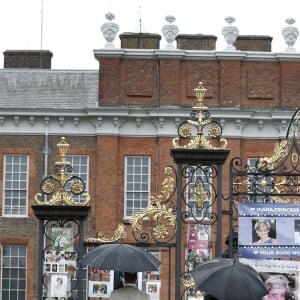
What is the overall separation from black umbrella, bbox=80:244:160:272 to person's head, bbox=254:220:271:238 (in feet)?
7.84

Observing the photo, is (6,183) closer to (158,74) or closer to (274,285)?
(158,74)

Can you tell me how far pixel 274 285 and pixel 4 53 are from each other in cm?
2946

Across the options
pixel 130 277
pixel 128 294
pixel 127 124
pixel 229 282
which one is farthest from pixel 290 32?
pixel 229 282

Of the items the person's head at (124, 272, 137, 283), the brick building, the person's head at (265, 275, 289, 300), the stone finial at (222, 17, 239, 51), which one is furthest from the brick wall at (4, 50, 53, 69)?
the person's head at (124, 272, 137, 283)

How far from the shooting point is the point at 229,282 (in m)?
17.5

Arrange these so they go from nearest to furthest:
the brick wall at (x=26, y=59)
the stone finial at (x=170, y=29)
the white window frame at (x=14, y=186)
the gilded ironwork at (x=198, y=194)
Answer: the gilded ironwork at (x=198, y=194) < the stone finial at (x=170, y=29) < the white window frame at (x=14, y=186) < the brick wall at (x=26, y=59)

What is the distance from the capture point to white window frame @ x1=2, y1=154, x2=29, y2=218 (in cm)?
4497

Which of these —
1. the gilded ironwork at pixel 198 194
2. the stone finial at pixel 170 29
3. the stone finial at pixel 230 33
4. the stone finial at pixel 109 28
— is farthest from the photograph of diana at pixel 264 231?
the stone finial at pixel 109 28

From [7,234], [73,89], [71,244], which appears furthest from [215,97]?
[71,244]

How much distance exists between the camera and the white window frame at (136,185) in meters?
44.8

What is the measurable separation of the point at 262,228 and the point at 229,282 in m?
5.15

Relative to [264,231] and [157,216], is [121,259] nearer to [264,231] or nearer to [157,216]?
[157,216]

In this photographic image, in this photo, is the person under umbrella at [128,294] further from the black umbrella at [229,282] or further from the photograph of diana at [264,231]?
the photograph of diana at [264,231]

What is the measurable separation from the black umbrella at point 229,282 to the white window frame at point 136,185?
2642cm
